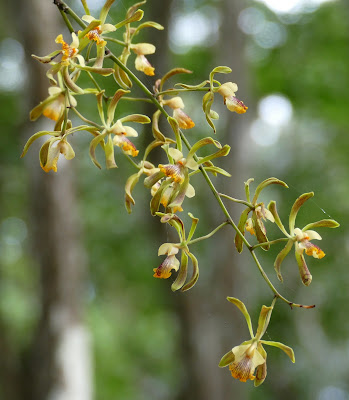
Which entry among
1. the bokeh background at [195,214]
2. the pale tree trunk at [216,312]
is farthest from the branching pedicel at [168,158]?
the pale tree trunk at [216,312]

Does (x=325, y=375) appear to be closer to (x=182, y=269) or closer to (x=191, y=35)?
(x=191, y=35)

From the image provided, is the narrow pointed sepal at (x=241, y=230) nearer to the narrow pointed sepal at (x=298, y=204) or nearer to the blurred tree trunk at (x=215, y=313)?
the narrow pointed sepal at (x=298, y=204)

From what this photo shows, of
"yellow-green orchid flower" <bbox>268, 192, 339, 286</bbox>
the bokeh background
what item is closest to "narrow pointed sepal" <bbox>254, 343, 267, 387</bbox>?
"yellow-green orchid flower" <bbox>268, 192, 339, 286</bbox>

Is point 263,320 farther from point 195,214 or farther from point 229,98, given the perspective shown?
point 195,214

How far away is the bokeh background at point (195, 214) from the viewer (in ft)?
10.3

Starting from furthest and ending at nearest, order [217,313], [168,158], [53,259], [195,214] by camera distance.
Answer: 1. [195,214]
2. [217,313]
3. [53,259]
4. [168,158]

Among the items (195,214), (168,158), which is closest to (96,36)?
(168,158)

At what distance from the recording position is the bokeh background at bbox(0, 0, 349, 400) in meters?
3.14

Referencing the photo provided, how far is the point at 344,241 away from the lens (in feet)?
20.5

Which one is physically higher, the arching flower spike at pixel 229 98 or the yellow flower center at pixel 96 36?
the yellow flower center at pixel 96 36

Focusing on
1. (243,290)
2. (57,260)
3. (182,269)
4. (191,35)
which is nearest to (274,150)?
(191,35)

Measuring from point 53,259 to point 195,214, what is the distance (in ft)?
6.17

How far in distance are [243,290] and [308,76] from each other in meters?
2.08

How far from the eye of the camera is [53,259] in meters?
3.18
